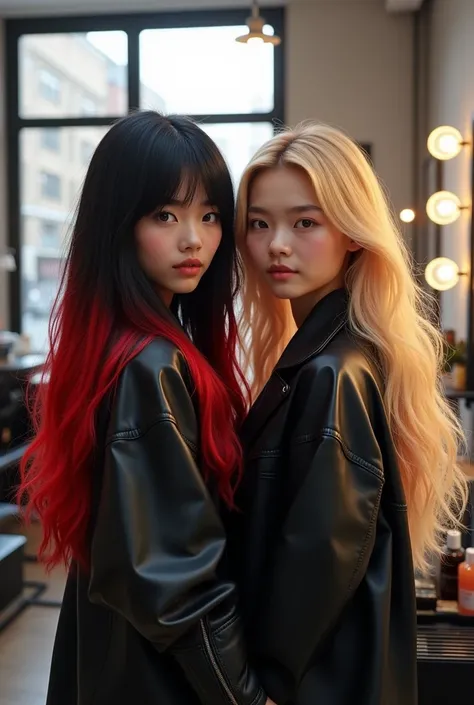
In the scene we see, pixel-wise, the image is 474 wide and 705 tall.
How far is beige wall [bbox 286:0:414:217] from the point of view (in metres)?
5.18

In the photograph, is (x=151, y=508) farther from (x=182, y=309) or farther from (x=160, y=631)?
(x=182, y=309)

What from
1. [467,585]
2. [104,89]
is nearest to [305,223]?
[467,585]

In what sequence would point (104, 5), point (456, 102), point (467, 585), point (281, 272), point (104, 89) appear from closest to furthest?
point (281, 272)
point (467, 585)
point (456, 102)
point (104, 5)
point (104, 89)

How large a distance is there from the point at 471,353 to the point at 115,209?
271 centimetres

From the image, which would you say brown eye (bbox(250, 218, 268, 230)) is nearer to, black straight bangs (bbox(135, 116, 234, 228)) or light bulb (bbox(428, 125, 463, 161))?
black straight bangs (bbox(135, 116, 234, 228))

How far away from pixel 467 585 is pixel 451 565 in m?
0.08

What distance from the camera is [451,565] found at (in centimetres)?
188

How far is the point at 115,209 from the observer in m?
0.97

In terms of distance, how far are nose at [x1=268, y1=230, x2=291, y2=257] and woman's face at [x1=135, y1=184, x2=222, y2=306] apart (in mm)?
96

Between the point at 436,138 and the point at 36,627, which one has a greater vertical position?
the point at 436,138

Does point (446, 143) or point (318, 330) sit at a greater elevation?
point (446, 143)

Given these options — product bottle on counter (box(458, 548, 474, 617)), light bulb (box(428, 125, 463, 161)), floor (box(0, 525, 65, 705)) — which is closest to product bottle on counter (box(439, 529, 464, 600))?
product bottle on counter (box(458, 548, 474, 617))

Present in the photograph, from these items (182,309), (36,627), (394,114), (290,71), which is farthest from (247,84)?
(182,309)

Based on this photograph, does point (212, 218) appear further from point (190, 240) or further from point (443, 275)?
point (443, 275)
